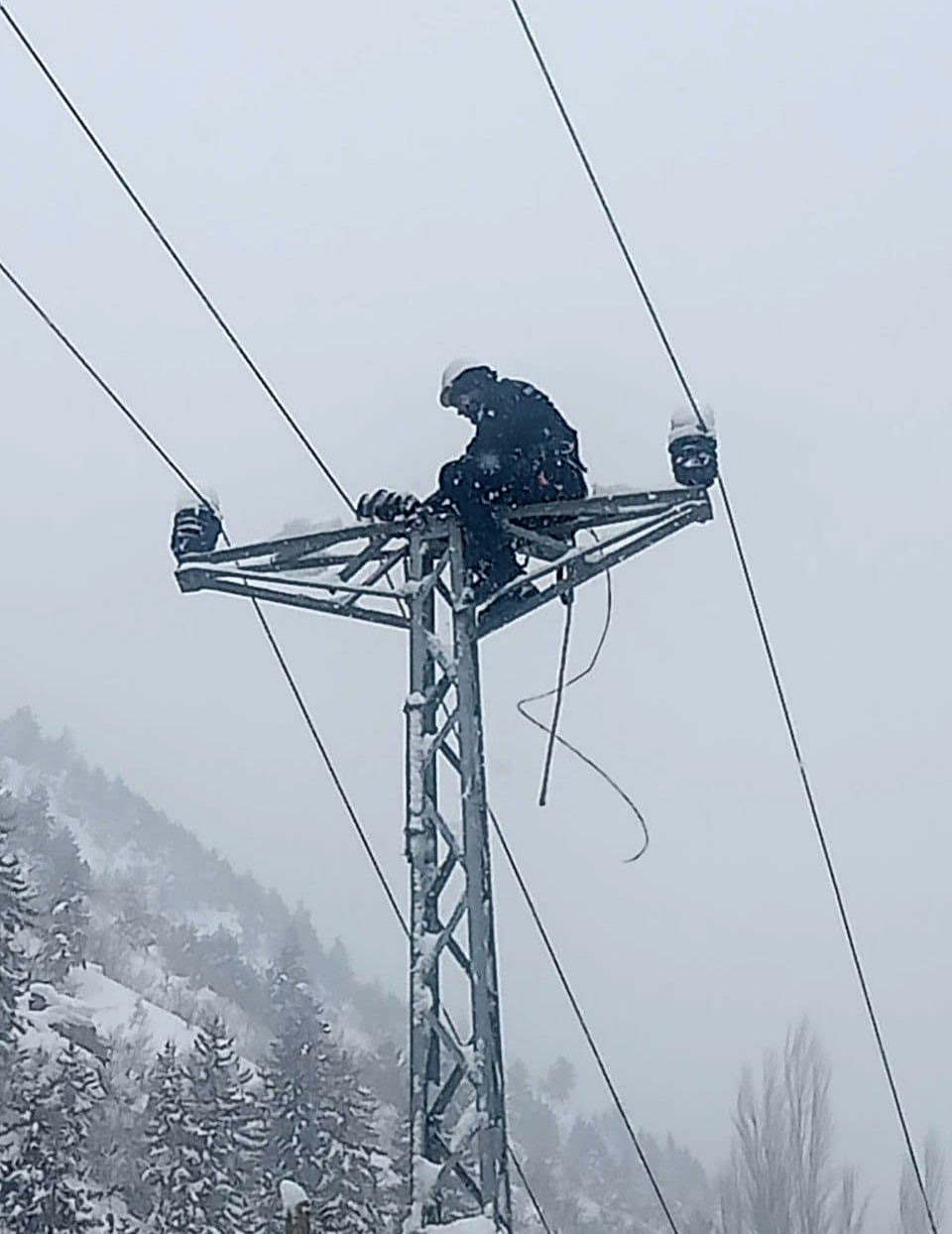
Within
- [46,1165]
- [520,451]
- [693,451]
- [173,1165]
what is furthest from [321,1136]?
[693,451]

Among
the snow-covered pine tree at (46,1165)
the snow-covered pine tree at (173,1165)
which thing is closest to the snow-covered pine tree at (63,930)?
the snow-covered pine tree at (173,1165)

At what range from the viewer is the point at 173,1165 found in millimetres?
28109

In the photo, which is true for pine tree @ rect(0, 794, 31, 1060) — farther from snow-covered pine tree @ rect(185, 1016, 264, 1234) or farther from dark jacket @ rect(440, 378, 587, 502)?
dark jacket @ rect(440, 378, 587, 502)

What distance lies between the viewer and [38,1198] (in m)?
23.8

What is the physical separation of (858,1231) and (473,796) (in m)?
32.1

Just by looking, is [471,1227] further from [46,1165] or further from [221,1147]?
[221,1147]

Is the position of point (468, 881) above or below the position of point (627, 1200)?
below

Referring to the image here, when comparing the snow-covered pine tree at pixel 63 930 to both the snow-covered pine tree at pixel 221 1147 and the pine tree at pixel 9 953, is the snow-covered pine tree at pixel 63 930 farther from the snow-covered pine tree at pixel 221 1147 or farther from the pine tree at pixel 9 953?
the pine tree at pixel 9 953

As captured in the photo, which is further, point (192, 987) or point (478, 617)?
point (192, 987)

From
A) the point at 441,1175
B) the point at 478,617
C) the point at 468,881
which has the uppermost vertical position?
the point at 478,617

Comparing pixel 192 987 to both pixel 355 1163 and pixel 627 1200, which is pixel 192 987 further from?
pixel 355 1163

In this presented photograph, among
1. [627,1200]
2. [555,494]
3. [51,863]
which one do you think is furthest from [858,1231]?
[51,863]

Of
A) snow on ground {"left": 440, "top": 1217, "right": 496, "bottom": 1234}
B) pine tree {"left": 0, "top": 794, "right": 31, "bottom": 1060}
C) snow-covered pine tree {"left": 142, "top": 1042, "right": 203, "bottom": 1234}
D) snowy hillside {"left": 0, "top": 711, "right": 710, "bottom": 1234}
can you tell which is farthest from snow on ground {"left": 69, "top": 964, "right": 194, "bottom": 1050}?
snow on ground {"left": 440, "top": 1217, "right": 496, "bottom": 1234}

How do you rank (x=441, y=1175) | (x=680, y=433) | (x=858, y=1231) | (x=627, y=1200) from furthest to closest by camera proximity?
(x=627, y=1200) → (x=858, y=1231) → (x=680, y=433) → (x=441, y=1175)
